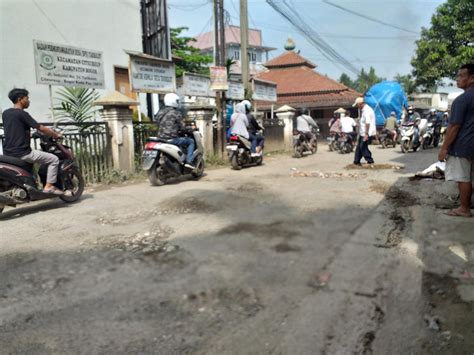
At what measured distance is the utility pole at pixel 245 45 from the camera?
521 inches

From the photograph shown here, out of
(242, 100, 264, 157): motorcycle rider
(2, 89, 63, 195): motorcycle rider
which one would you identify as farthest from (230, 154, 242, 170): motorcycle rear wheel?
(2, 89, 63, 195): motorcycle rider

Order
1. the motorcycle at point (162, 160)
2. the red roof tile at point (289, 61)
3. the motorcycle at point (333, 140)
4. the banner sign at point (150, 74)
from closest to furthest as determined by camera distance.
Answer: the motorcycle at point (162, 160) < the banner sign at point (150, 74) < the motorcycle at point (333, 140) < the red roof tile at point (289, 61)

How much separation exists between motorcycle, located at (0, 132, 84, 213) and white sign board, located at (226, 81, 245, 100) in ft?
24.8

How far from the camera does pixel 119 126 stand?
8.60 metres

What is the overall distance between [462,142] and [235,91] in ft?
31.2

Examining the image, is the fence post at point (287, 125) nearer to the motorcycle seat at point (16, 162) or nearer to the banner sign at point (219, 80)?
the banner sign at point (219, 80)

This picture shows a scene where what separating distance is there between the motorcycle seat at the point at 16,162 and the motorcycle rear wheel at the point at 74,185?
0.68 meters

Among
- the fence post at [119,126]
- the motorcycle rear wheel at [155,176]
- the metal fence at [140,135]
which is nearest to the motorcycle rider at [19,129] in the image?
the motorcycle rear wheel at [155,176]

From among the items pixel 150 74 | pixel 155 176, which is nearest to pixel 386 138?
pixel 150 74

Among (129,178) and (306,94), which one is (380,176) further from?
(306,94)

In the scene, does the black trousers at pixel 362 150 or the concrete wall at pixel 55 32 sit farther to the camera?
the concrete wall at pixel 55 32

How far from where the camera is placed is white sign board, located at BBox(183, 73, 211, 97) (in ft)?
37.2

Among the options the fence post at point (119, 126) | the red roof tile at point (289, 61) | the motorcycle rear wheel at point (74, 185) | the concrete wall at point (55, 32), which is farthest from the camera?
the red roof tile at point (289, 61)

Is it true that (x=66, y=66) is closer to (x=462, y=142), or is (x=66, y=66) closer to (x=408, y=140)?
(x=462, y=142)
